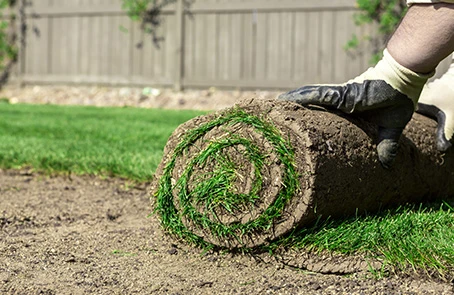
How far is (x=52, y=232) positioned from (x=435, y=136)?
1.87 metres

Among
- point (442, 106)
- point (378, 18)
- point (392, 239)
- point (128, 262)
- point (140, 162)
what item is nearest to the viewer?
point (392, 239)

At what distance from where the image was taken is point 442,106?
3.31 metres

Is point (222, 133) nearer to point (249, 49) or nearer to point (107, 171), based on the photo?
point (107, 171)

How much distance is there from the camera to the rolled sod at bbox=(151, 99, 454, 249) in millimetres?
2539

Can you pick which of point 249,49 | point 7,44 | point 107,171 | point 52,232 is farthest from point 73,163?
point 7,44

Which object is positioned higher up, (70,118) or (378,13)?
(378,13)

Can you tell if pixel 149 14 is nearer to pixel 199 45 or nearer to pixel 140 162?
pixel 199 45

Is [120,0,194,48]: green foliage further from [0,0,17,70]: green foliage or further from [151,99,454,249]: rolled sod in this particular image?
[151,99,454,249]: rolled sod

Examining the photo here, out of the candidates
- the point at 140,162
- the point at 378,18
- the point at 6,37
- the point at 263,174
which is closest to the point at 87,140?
the point at 140,162

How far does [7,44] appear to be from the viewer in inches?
515

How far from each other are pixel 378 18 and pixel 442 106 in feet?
22.8

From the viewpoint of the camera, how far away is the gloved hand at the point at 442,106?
3.24 metres

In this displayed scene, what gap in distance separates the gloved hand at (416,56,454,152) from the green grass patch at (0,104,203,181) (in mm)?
1704

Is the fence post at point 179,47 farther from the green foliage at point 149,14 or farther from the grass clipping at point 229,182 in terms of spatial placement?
the grass clipping at point 229,182
